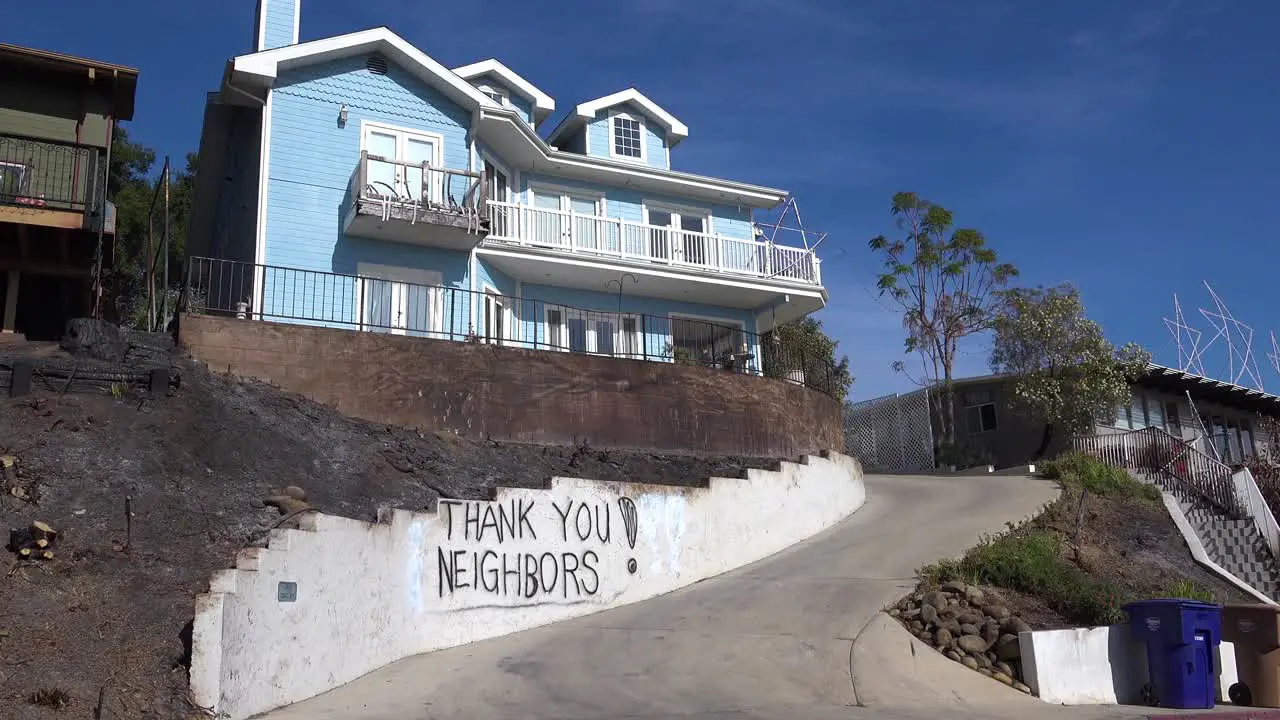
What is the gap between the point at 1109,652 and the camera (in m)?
12.8

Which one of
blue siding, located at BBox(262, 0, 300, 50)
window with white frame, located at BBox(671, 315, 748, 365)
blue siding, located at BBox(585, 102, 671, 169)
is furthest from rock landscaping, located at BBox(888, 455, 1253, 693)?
blue siding, located at BBox(262, 0, 300, 50)

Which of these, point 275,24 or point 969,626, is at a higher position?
point 275,24

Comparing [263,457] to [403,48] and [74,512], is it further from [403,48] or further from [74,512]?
[403,48]

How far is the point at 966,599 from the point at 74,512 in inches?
411

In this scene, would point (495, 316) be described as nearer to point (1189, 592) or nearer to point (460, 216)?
point (460, 216)

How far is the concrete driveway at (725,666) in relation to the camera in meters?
10.3

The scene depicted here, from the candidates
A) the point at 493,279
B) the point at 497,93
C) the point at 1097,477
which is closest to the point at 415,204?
the point at 493,279

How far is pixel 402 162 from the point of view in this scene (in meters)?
20.2

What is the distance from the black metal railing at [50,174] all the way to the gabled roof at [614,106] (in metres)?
11.5

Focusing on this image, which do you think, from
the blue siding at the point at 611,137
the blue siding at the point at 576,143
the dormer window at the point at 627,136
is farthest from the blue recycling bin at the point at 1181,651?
the blue siding at the point at 576,143

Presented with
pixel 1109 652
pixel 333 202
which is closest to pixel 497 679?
pixel 1109 652

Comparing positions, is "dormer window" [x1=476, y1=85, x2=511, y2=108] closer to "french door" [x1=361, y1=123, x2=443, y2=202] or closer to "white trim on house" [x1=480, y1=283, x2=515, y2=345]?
"french door" [x1=361, y1=123, x2=443, y2=202]

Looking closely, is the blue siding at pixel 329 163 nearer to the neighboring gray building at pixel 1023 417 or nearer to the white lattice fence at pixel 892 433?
the white lattice fence at pixel 892 433

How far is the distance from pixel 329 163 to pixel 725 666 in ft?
44.7
